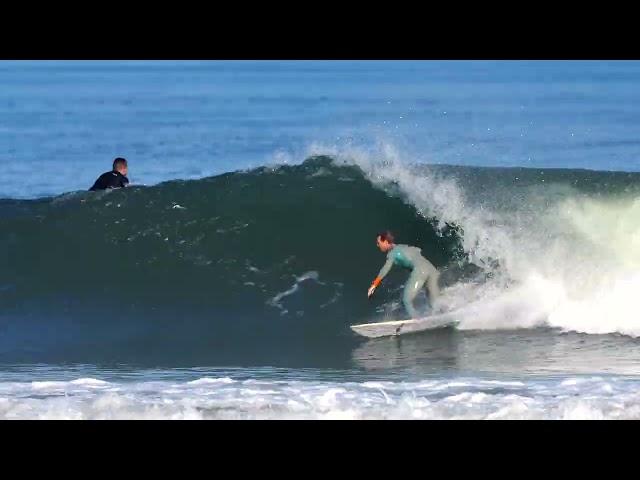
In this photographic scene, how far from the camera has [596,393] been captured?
11.6 m

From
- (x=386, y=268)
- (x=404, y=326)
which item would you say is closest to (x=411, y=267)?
(x=386, y=268)

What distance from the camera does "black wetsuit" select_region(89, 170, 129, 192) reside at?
17656mm

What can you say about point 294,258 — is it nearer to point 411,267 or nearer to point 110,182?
point 110,182

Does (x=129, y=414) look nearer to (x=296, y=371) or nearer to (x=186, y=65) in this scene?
(x=296, y=371)

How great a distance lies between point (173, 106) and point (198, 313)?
25919 mm

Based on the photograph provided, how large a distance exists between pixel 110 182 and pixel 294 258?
3015mm

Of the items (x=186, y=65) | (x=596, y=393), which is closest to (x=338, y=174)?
(x=596, y=393)

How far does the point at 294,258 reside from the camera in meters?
16.8

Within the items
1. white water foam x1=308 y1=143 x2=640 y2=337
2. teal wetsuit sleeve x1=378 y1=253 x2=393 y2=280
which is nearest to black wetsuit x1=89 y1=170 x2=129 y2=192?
white water foam x1=308 y1=143 x2=640 y2=337

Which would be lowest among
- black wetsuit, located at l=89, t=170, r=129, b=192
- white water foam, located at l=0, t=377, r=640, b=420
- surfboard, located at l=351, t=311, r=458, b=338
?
white water foam, located at l=0, t=377, r=640, b=420

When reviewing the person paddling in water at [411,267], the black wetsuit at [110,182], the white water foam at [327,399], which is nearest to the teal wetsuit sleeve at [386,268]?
the person paddling in water at [411,267]

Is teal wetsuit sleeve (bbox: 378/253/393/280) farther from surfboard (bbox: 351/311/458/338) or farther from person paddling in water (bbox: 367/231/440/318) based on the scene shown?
surfboard (bbox: 351/311/458/338)

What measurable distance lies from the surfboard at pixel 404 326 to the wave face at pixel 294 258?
0.82 ft

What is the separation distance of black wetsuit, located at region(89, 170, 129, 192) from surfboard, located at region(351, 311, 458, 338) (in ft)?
16.2
